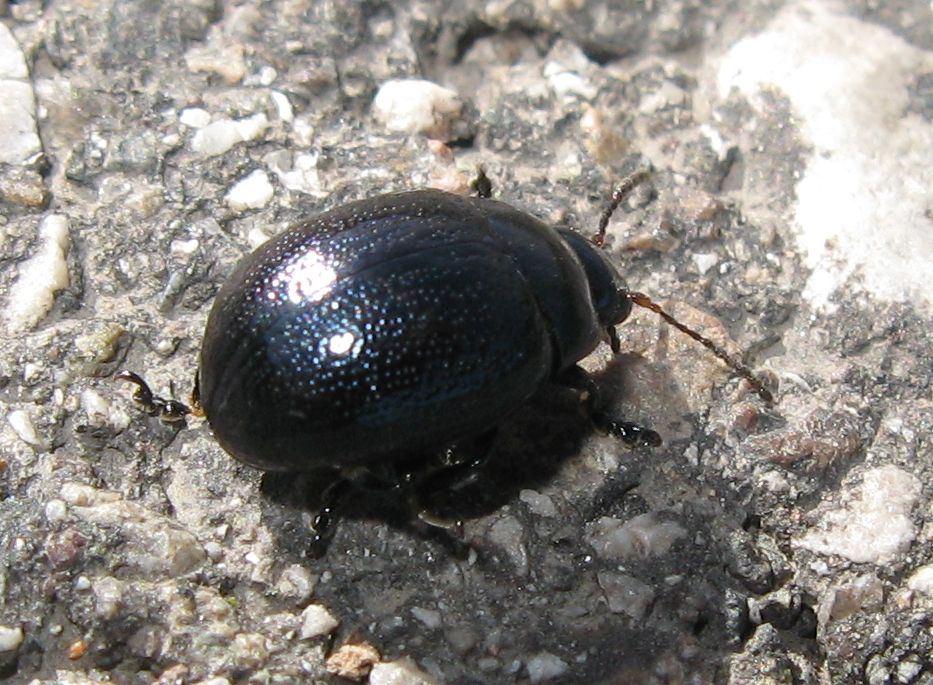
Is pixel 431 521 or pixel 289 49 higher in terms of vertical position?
pixel 289 49

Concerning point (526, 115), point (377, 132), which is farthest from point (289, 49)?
point (526, 115)

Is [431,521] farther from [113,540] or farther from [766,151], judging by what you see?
[766,151]

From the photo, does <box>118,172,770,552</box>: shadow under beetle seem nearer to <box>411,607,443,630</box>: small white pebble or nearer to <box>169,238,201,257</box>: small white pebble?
<box>411,607,443,630</box>: small white pebble

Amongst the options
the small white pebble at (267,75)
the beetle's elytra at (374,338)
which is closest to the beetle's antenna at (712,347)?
the beetle's elytra at (374,338)

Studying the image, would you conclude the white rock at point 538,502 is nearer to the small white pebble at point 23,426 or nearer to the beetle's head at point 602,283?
the beetle's head at point 602,283

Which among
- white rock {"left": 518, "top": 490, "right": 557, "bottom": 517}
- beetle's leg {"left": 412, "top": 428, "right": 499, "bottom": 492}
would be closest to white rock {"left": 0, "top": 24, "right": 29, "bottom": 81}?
beetle's leg {"left": 412, "top": 428, "right": 499, "bottom": 492}

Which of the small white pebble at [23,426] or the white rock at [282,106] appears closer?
the small white pebble at [23,426]
